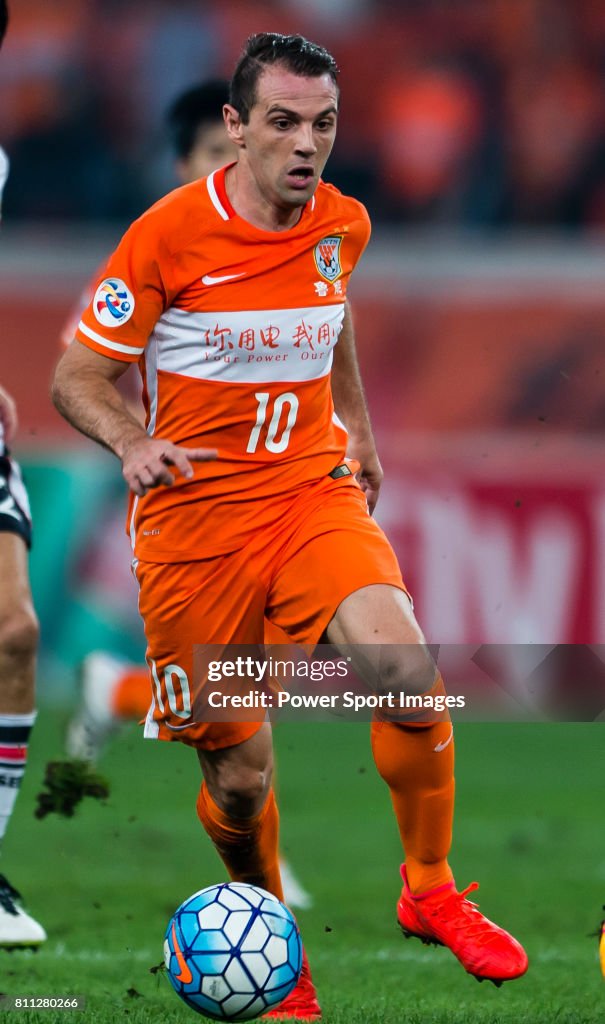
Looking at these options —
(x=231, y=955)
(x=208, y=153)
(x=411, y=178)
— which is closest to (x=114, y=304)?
(x=231, y=955)

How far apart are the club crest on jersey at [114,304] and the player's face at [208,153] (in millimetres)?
1870

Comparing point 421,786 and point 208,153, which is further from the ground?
point 208,153

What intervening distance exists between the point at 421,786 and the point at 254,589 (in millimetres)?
647

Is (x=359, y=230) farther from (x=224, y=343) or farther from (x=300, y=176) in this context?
(x=224, y=343)

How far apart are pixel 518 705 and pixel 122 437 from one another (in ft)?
21.9

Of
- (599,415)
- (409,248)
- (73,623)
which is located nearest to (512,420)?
(599,415)

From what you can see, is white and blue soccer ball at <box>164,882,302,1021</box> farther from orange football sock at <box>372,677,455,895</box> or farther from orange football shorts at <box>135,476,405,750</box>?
orange football shorts at <box>135,476,405,750</box>

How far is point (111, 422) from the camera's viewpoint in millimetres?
3934

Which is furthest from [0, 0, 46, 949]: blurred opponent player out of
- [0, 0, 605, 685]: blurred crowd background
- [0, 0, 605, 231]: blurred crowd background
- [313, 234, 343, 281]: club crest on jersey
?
[0, 0, 605, 231]: blurred crowd background

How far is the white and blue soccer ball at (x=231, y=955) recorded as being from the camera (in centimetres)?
384

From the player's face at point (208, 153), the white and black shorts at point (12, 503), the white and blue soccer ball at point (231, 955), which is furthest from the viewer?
the player's face at point (208, 153)

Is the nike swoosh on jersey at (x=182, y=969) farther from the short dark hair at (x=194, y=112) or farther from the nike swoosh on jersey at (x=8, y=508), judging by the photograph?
the short dark hair at (x=194, y=112)

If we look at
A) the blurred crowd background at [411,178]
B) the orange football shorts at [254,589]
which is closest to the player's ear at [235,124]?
the orange football shorts at [254,589]

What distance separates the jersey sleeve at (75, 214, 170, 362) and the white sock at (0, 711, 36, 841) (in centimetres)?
126
